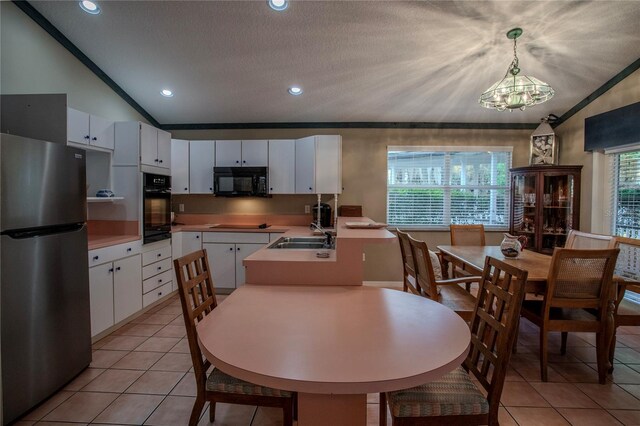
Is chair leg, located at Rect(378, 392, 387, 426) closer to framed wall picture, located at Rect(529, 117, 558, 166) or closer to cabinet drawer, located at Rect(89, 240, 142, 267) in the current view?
cabinet drawer, located at Rect(89, 240, 142, 267)

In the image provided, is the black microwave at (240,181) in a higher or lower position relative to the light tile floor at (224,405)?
higher

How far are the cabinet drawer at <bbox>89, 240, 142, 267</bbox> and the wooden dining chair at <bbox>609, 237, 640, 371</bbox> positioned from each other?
406cm

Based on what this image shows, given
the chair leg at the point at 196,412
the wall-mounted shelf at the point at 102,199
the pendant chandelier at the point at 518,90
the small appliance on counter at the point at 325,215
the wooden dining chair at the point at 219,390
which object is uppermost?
the pendant chandelier at the point at 518,90

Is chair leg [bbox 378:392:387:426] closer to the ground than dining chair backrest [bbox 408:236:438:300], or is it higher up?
closer to the ground

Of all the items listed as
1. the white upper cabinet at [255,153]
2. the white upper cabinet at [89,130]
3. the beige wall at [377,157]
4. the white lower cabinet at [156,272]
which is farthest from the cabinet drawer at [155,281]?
the beige wall at [377,157]

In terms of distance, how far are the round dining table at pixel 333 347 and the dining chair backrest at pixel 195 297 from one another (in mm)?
118

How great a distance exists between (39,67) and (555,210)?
579 cm

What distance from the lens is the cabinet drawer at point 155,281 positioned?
3.30 m

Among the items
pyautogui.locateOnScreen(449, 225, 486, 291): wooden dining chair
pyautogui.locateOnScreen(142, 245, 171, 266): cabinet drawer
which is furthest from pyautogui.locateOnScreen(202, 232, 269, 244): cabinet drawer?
pyautogui.locateOnScreen(449, 225, 486, 291): wooden dining chair

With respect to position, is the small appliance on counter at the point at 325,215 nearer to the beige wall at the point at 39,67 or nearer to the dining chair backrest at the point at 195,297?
the dining chair backrest at the point at 195,297

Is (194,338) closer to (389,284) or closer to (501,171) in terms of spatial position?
(389,284)

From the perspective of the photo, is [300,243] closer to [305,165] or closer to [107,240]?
[305,165]

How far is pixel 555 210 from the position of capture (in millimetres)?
3863

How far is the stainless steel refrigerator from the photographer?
5.59 ft
